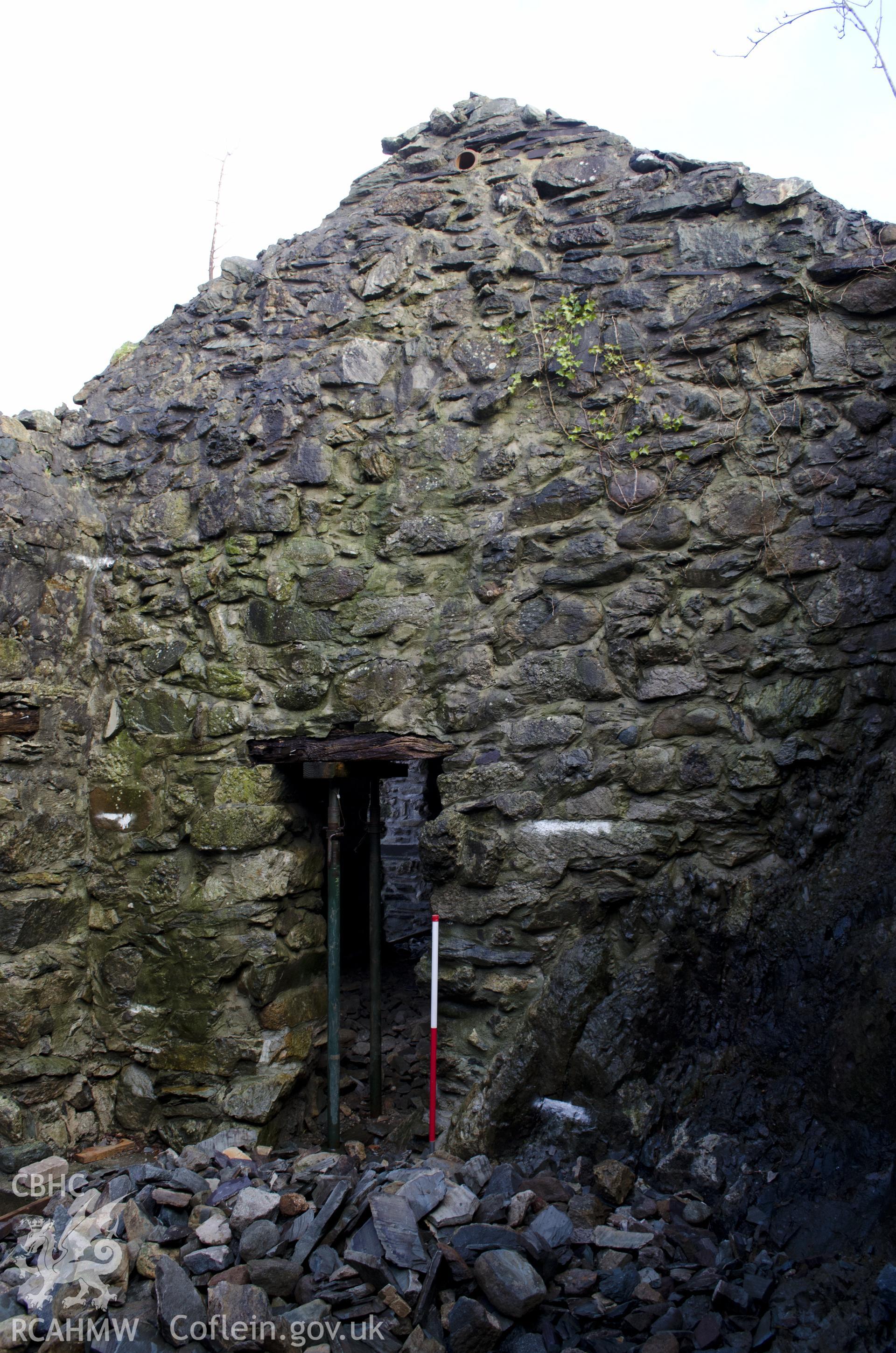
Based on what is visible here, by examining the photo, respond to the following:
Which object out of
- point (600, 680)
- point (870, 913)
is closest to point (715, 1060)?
point (870, 913)

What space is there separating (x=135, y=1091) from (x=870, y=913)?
3.12m

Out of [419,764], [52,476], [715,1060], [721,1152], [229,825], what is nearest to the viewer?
[721,1152]

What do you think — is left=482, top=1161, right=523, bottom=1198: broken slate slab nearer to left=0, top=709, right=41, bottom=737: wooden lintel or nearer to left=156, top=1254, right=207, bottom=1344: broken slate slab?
left=156, top=1254, right=207, bottom=1344: broken slate slab

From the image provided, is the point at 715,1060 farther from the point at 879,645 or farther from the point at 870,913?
the point at 879,645

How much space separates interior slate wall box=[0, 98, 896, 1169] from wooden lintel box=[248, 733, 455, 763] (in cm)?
8

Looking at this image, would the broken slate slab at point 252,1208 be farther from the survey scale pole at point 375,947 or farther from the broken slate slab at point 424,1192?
the survey scale pole at point 375,947

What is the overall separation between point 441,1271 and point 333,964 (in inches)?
51.6

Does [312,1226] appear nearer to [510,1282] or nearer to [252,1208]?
[252,1208]

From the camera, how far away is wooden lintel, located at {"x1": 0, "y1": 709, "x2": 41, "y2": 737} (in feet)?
12.3

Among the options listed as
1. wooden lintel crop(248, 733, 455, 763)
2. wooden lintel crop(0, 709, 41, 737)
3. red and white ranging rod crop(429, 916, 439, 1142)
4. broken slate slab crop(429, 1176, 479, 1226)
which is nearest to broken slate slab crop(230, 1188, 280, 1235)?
broken slate slab crop(429, 1176, 479, 1226)

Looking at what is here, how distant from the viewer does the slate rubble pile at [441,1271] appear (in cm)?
224

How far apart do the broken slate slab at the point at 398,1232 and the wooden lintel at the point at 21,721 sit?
246 cm

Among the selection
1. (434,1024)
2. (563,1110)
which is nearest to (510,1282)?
(563,1110)

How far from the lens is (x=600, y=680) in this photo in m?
3.50
